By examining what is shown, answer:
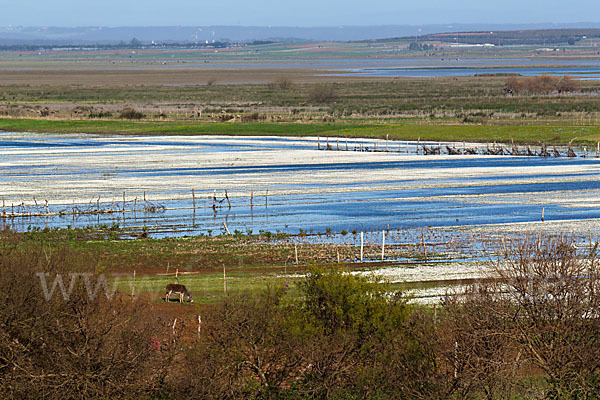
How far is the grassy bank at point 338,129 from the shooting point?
87438 mm

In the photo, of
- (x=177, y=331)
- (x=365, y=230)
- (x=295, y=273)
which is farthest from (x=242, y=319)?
(x=365, y=230)

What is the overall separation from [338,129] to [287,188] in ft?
126

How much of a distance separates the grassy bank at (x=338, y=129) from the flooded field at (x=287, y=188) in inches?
283

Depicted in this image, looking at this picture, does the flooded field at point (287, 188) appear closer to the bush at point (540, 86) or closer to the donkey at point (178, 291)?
the donkey at point (178, 291)

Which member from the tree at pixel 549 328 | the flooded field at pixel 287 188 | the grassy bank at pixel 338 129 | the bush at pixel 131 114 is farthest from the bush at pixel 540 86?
the tree at pixel 549 328

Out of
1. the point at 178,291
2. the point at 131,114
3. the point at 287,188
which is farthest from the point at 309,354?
the point at 131,114

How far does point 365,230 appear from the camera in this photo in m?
44.9

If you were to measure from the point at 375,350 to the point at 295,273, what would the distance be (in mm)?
14306

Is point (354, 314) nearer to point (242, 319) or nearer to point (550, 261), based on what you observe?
point (242, 319)

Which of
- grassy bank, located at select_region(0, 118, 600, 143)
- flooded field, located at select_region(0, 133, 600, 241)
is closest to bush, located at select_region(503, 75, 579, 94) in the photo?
grassy bank, located at select_region(0, 118, 600, 143)

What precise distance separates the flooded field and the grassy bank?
7195 mm

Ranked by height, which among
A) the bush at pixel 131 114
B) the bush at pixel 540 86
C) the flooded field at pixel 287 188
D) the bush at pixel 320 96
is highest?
the bush at pixel 540 86

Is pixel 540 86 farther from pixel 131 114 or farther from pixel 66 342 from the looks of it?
pixel 66 342

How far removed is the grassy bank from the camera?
8744cm
